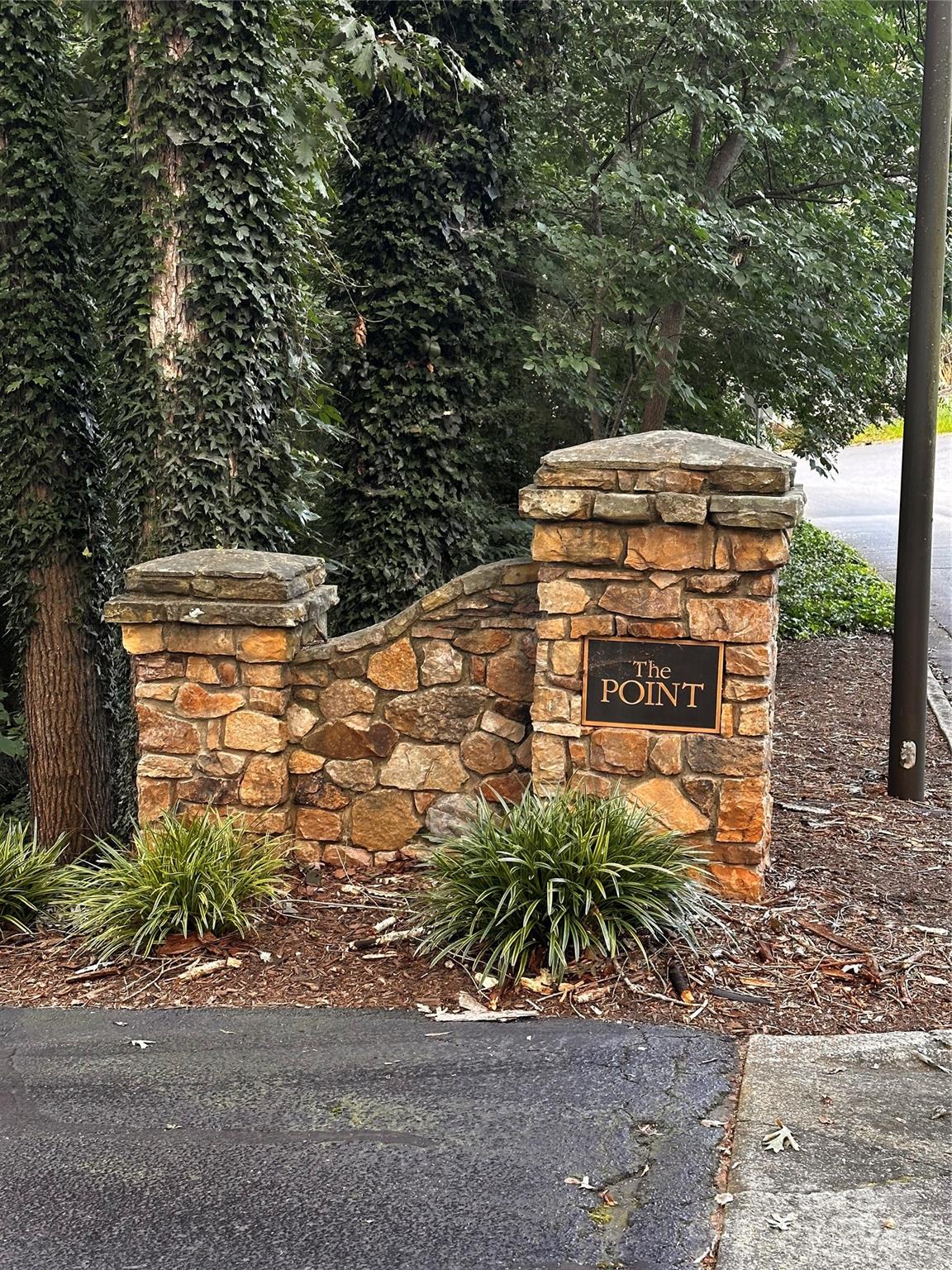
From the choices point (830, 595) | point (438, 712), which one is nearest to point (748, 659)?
point (438, 712)

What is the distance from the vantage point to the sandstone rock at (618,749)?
525 cm

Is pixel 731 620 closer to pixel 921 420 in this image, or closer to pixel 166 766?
pixel 166 766

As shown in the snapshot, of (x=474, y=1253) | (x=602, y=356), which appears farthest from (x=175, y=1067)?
(x=602, y=356)

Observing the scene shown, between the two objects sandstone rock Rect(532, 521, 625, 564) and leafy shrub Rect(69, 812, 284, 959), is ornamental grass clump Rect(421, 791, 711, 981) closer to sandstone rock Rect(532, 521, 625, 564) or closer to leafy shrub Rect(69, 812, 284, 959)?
leafy shrub Rect(69, 812, 284, 959)

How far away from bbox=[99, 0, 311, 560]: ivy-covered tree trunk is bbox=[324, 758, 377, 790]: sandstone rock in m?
2.22

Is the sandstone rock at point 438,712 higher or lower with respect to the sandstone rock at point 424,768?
higher

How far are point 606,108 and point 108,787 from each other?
7.29 meters

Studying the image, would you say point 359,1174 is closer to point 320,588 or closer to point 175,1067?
point 175,1067

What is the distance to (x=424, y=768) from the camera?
578 cm

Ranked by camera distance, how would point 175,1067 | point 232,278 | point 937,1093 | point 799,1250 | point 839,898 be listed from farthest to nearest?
point 232,278 → point 839,898 → point 175,1067 → point 937,1093 → point 799,1250

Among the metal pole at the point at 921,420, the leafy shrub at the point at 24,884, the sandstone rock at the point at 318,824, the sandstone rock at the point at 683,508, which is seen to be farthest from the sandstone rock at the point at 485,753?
the metal pole at the point at 921,420

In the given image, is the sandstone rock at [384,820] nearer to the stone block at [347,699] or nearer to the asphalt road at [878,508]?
the stone block at [347,699]

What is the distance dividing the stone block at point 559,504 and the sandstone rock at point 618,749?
91 centimetres

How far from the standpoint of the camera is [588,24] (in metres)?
10.3
